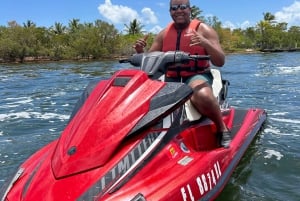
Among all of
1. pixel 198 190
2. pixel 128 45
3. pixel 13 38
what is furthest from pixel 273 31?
pixel 198 190


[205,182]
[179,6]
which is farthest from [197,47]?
[205,182]

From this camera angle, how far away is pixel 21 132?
635cm

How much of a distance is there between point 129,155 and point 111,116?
11.5 inches

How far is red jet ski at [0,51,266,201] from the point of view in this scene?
2387 millimetres

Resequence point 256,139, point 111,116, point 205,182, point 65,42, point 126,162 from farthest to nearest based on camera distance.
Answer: point 65,42
point 256,139
point 205,182
point 111,116
point 126,162

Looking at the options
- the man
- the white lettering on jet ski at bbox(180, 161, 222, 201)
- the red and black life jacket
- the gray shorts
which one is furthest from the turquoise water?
the red and black life jacket

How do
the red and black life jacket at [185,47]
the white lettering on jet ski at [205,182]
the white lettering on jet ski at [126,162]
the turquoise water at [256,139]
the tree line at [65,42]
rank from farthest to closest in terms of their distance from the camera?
the tree line at [65,42], the turquoise water at [256,139], the red and black life jacket at [185,47], the white lettering on jet ski at [205,182], the white lettering on jet ski at [126,162]

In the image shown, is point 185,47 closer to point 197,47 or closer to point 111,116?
point 197,47

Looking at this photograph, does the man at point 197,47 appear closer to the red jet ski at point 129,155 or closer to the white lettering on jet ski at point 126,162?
the red jet ski at point 129,155

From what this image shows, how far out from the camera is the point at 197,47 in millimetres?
3727

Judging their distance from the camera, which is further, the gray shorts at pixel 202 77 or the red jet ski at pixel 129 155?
the gray shorts at pixel 202 77

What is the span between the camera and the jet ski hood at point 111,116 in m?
2.48

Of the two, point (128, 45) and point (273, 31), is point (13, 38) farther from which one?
point (273, 31)

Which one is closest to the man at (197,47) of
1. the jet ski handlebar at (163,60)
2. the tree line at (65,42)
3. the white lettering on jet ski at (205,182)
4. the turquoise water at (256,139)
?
the jet ski handlebar at (163,60)
